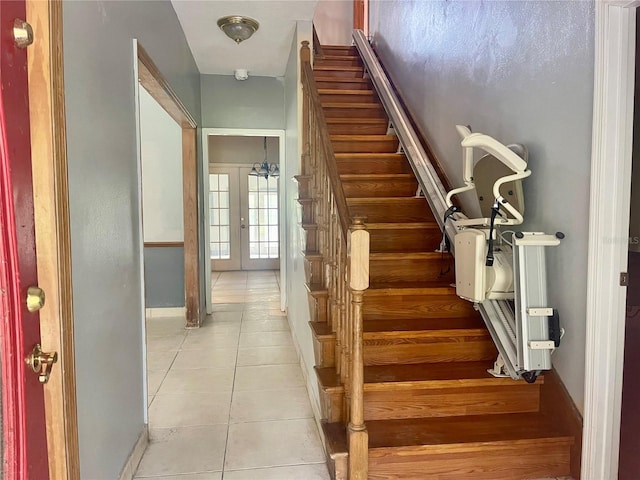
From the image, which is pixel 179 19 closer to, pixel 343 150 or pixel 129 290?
pixel 343 150

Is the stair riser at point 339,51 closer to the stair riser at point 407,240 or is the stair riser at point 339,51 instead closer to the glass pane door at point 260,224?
the stair riser at point 407,240

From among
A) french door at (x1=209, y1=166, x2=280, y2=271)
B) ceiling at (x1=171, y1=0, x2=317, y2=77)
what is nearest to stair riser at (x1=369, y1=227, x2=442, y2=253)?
ceiling at (x1=171, y1=0, x2=317, y2=77)

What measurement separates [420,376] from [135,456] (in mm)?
1379

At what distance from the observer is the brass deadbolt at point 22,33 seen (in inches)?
39.4

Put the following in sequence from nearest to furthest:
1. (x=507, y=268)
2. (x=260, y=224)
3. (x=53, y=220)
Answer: (x=53, y=220) < (x=507, y=268) < (x=260, y=224)

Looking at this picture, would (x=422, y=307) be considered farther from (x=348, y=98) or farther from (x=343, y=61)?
(x=343, y=61)

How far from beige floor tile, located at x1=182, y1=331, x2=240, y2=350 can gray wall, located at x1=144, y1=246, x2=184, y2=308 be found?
2.50 ft

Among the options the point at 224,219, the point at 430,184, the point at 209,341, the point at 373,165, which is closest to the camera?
the point at 430,184

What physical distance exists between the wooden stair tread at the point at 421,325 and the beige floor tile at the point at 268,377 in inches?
33.7

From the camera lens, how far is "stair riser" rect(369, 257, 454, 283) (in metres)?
2.69

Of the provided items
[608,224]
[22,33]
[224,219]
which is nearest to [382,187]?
[608,224]

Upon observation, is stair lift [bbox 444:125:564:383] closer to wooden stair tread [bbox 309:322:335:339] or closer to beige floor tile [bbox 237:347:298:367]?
wooden stair tread [bbox 309:322:335:339]

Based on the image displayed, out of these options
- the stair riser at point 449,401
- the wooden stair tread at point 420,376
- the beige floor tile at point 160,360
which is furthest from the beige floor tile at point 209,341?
the stair riser at point 449,401

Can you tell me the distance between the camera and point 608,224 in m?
1.65
